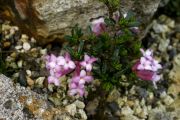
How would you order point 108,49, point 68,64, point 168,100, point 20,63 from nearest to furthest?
point 68,64, point 108,49, point 20,63, point 168,100

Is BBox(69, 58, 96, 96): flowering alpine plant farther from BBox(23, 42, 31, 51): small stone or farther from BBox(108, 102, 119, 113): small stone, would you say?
BBox(23, 42, 31, 51): small stone

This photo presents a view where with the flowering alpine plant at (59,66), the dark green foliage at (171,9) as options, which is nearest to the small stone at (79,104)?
the flowering alpine plant at (59,66)

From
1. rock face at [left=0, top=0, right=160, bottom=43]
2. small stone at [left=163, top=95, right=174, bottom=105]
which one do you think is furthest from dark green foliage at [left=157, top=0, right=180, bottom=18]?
small stone at [left=163, top=95, right=174, bottom=105]

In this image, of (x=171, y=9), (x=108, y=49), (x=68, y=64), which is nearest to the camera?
(x=68, y=64)

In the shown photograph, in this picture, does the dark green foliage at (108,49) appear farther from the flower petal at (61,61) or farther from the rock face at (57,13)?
the rock face at (57,13)

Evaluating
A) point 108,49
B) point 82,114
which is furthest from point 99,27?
point 82,114

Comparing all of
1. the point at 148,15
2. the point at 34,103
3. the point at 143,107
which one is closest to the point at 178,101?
the point at 143,107

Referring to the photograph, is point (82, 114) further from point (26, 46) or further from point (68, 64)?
point (26, 46)
